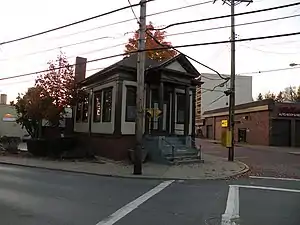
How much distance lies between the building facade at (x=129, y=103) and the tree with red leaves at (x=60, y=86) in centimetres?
116

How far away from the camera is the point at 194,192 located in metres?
11.5

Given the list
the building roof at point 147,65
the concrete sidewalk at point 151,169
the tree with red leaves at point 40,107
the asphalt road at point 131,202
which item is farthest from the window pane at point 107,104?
the asphalt road at point 131,202

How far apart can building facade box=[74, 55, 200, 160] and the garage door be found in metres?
20.0

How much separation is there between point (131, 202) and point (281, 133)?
37.2m

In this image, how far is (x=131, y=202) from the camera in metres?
9.38

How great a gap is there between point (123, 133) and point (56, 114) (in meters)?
5.00

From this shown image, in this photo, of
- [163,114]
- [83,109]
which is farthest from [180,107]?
[83,109]

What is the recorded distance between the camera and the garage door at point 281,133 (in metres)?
42.6

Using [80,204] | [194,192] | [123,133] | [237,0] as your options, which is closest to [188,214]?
[80,204]

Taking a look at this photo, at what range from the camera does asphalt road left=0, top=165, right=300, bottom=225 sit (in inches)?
294

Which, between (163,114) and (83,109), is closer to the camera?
(163,114)

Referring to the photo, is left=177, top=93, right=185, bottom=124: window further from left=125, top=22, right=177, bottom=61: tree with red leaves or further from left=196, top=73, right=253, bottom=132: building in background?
left=196, top=73, right=253, bottom=132: building in background

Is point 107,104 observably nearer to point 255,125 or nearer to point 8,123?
point 8,123

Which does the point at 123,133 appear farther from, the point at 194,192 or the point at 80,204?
the point at 80,204
